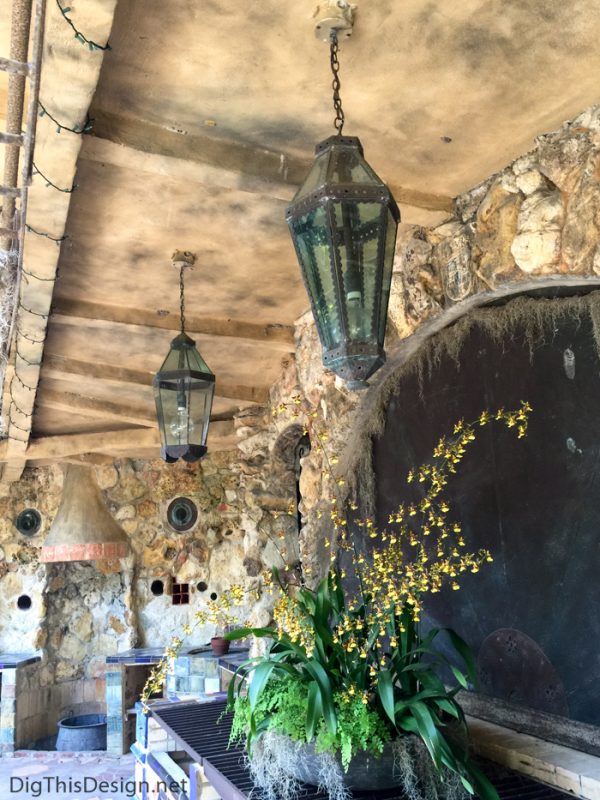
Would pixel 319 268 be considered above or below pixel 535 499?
above

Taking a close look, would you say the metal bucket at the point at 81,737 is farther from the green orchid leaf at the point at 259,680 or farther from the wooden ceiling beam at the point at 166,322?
the green orchid leaf at the point at 259,680

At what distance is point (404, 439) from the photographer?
3.46 meters

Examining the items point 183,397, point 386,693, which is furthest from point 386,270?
point 183,397

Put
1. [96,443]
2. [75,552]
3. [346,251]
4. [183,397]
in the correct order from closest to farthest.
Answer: [346,251]
[183,397]
[96,443]
[75,552]

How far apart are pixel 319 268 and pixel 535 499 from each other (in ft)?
4.38

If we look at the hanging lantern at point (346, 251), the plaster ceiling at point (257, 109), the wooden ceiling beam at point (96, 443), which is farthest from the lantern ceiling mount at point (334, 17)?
the wooden ceiling beam at point (96, 443)

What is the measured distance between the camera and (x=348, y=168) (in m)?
1.91

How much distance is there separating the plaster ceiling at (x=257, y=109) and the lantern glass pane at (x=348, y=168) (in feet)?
1.46

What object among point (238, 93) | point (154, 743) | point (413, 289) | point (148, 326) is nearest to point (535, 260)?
point (413, 289)

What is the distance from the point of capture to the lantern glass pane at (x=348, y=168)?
6.15 ft

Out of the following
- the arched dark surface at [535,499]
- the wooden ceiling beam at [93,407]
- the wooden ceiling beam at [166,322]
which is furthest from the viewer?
the wooden ceiling beam at [93,407]

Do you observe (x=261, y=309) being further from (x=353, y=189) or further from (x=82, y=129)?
(x=353, y=189)

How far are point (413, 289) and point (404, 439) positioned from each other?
0.79 meters

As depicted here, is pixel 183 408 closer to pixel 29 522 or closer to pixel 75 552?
pixel 75 552
